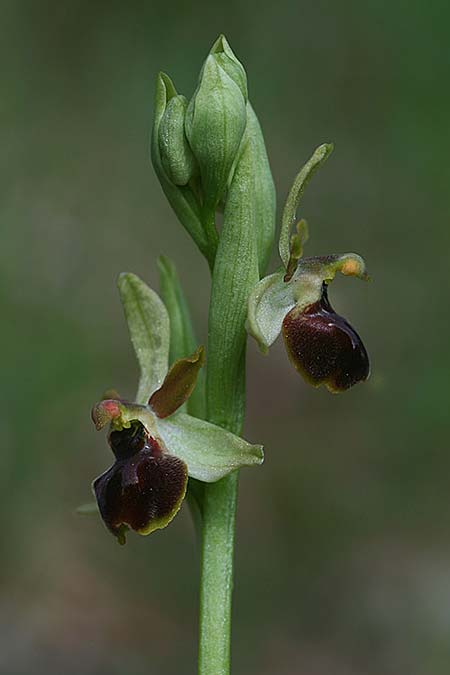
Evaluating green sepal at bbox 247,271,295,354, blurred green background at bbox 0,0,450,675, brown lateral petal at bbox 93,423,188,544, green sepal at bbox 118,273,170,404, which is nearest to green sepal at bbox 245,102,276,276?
green sepal at bbox 247,271,295,354

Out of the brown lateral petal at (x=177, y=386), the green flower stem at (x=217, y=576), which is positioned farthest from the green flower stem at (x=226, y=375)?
the brown lateral petal at (x=177, y=386)

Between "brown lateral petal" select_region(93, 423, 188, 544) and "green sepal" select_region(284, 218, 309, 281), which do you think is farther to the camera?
"green sepal" select_region(284, 218, 309, 281)

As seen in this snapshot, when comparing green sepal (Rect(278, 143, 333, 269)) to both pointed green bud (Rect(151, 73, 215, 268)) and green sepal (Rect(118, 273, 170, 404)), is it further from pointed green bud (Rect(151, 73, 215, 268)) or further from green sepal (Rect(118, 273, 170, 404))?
green sepal (Rect(118, 273, 170, 404))

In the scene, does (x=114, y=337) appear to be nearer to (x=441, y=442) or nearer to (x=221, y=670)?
(x=441, y=442)

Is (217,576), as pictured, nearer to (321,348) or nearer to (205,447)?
(205,447)

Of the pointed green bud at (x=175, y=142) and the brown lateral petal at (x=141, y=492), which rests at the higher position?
the pointed green bud at (x=175, y=142)

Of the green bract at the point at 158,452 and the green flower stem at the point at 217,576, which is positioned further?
the green flower stem at the point at 217,576

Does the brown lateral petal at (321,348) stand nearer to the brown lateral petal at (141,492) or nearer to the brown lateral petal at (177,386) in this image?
the brown lateral petal at (177,386)
